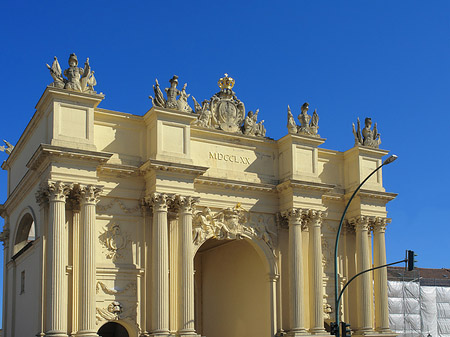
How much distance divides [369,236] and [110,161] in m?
14.2

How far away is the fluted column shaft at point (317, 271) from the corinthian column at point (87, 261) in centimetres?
1061

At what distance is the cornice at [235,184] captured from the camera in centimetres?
3310

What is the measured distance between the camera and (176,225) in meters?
31.8

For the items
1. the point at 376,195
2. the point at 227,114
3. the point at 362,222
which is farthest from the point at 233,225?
the point at 376,195

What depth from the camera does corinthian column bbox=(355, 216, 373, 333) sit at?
36.2 m

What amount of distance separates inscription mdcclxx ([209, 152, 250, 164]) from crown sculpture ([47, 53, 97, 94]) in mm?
6566

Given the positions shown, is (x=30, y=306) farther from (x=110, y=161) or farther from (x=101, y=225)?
(x=110, y=161)

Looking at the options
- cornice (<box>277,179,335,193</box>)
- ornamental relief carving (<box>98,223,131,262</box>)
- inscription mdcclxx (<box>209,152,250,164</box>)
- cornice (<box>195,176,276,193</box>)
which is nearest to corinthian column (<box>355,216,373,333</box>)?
cornice (<box>277,179,335,193</box>)

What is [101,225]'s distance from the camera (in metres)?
30.7

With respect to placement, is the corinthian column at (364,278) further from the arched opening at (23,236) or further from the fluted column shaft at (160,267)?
the arched opening at (23,236)

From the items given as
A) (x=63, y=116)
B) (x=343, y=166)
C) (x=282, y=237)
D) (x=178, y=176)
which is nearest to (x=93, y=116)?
(x=63, y=116)

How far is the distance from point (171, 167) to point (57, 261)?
613 centimetres

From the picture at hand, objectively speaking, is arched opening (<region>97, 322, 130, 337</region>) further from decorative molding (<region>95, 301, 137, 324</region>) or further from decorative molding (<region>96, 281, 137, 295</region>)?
decorative molding (<region>96, 281, 137, 295</region>)

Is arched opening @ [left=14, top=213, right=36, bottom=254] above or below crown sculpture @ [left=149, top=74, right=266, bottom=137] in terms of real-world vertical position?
below
